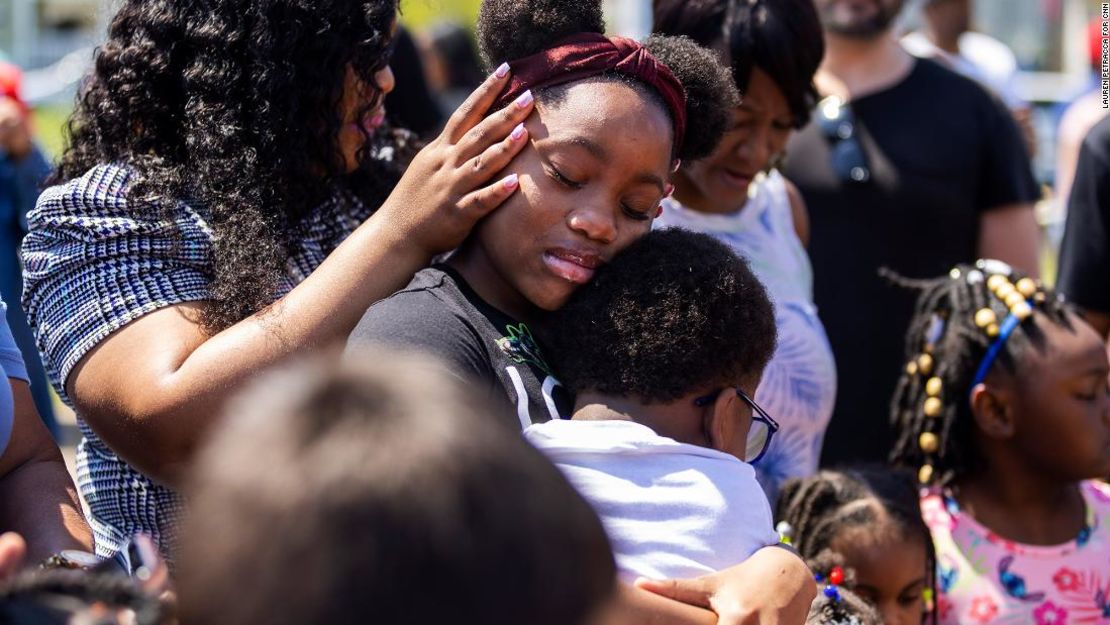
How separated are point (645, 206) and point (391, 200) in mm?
445

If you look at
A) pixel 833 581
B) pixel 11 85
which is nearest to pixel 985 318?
pixel 833 581

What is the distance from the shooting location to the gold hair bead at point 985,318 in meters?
3.63

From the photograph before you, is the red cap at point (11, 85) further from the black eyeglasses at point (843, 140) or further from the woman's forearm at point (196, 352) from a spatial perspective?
the woman's forearm at point (196, 352)

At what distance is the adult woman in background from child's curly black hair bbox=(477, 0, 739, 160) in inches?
20.1

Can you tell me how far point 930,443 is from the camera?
12.0 ft

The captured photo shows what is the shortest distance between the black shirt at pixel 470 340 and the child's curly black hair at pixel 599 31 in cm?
39

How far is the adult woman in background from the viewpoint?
127 inches

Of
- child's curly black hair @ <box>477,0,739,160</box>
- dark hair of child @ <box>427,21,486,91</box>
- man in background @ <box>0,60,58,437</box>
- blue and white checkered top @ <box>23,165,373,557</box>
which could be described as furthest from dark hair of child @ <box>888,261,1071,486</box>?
dark hair of child @ <box>427,21,486,91</box>

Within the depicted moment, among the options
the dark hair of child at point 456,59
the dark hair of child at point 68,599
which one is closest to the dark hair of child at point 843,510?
the dark hair of child at point 68,599

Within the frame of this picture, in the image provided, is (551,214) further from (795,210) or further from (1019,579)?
(1019,579)

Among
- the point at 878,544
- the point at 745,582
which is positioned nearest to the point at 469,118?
the point at 745,582

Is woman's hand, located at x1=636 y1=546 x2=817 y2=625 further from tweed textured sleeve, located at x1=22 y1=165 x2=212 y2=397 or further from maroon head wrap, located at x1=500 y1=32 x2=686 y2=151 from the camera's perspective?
tweed textured sleeve, located at x1=22 y1=165 x2=212 y2=397

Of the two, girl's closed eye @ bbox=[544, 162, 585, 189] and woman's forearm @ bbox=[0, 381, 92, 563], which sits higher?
girl's closed eye @ bbox=[544, 162, 585, 189]

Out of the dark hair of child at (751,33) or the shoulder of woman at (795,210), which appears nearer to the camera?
the dark hair of child at (751,33)
